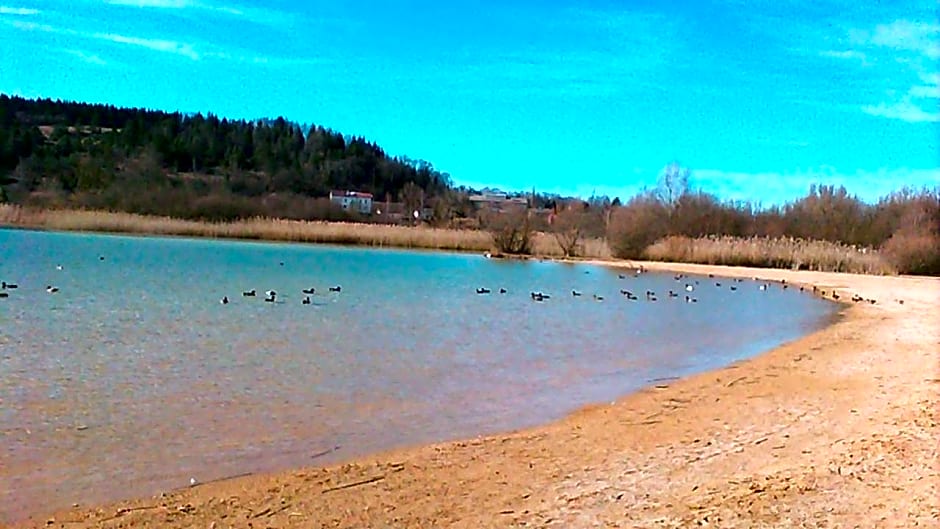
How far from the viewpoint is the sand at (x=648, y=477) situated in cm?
431

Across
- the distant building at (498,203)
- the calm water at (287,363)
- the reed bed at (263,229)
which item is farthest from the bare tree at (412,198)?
the calm water at (287,363)

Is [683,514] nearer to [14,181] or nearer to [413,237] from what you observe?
[413,237]

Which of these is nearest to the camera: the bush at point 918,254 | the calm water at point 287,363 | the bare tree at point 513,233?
the calm water at point 287,363

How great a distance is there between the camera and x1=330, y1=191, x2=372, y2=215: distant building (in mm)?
72938

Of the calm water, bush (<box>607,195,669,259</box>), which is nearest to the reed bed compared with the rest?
bush (<box>607,195,669,259</box>)

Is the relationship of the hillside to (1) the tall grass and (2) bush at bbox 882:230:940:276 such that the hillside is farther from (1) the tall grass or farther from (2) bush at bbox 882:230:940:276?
(2) bush at bbox 882:230:940:276

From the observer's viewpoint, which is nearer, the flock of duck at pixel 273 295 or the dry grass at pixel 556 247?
the flock of duck at pixel 273 295

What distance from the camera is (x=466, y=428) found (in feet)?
22.5

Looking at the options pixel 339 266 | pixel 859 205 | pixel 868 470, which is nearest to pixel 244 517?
pixel 868 470

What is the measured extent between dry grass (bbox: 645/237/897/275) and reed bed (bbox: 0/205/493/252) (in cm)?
873

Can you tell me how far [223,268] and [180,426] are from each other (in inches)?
787

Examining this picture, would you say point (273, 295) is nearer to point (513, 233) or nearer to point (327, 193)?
point (513, 233)

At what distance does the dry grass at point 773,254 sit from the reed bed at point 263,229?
8.73 m

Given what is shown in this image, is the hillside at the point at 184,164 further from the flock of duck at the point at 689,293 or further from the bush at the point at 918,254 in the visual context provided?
the bush at the point at 918,254
